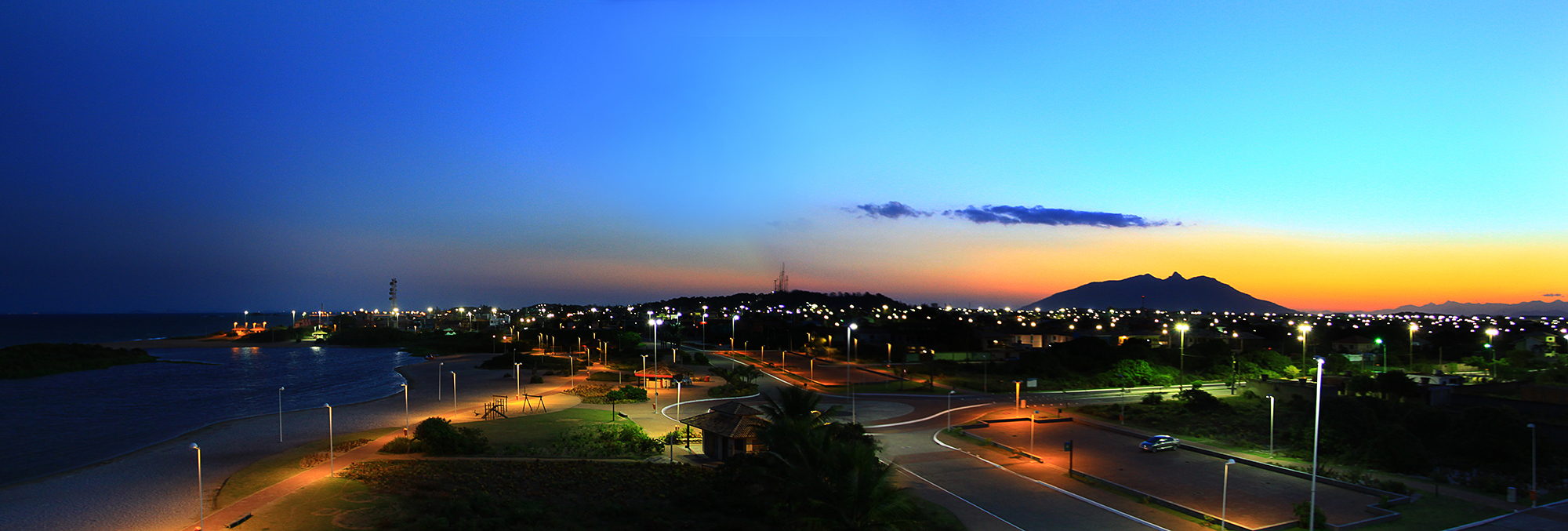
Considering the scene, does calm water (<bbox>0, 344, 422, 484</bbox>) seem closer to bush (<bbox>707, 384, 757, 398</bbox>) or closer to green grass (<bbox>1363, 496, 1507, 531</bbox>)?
bush (<bbox>707, 384, 757, 398</bbox>)

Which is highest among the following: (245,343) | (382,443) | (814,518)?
(814,518)

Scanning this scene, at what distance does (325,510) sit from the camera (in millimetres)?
20672

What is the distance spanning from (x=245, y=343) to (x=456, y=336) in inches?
1863

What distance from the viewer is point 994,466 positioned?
27.7 m

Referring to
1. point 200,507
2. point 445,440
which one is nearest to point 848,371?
point 445,440

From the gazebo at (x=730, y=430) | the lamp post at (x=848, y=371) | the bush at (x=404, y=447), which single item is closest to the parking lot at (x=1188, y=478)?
the lamp post at (x=848, y=371)

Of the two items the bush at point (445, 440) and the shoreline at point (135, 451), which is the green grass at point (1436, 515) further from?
the shoreline at point (135, 451)

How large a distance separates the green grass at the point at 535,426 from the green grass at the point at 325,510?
25.8 feet

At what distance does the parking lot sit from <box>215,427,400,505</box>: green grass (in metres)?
29.0

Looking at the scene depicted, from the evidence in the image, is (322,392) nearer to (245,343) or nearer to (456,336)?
(456,336)

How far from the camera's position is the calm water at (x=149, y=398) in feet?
117

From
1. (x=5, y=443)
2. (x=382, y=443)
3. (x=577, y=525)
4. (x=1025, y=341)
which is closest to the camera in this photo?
(x=577, y=525)

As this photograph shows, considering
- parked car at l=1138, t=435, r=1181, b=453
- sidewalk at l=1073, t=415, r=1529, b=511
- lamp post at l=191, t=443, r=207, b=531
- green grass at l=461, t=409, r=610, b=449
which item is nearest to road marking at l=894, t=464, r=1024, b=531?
parked car at l=1138, t=435, r=1181, b=453

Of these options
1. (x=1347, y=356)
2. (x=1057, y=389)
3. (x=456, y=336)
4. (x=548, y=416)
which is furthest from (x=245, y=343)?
(x=1347, y=356)
